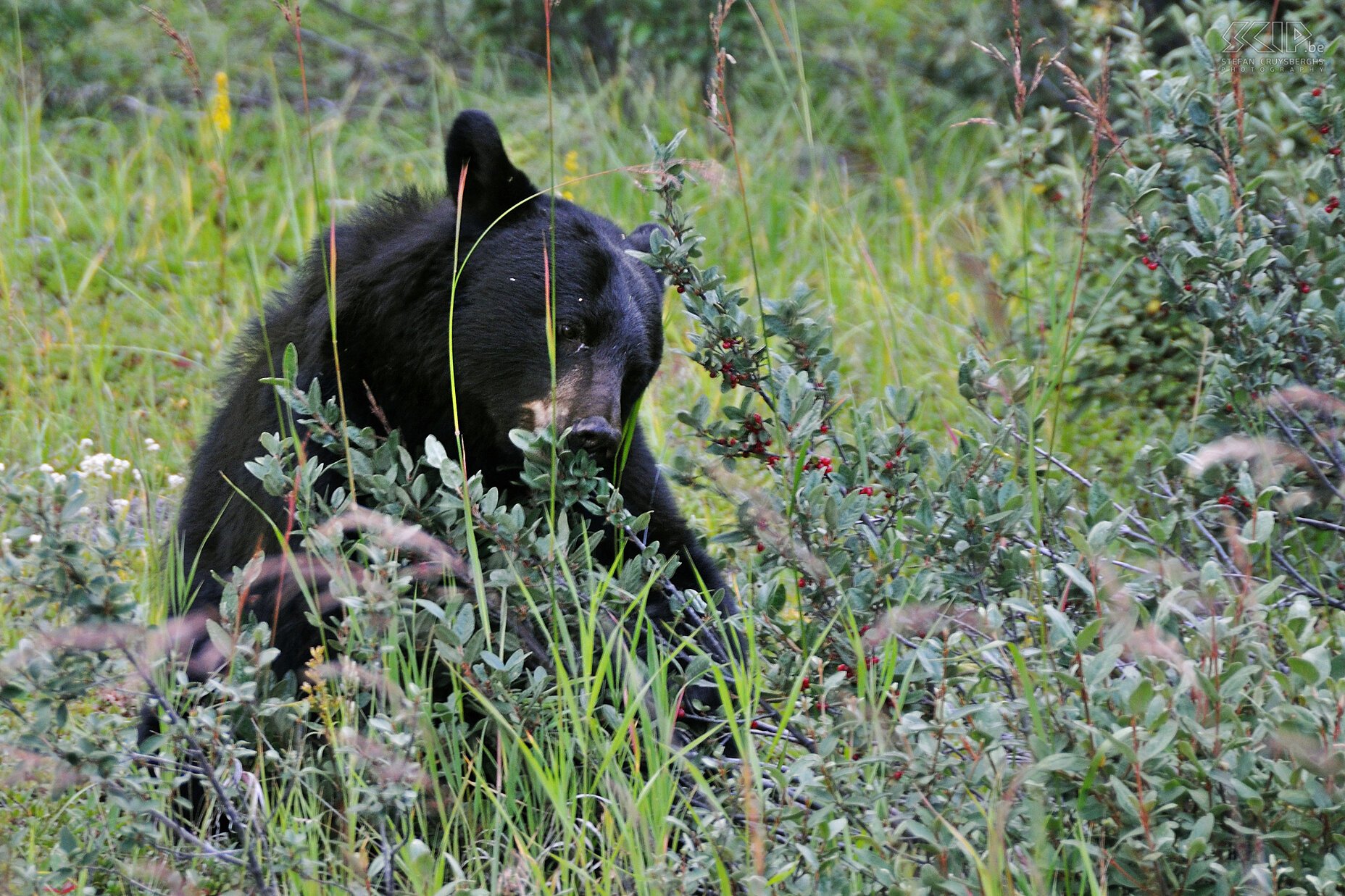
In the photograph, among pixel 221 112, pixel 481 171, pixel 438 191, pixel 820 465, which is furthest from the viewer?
pixel 221 112

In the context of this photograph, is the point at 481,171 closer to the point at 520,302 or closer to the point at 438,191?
the point at 520,302

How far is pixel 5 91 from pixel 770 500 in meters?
5.52

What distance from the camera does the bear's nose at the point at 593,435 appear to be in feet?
8.35

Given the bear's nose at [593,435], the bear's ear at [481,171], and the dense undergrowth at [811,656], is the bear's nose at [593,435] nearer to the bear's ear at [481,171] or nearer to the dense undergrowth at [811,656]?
the dense undergrowth at [811,656]

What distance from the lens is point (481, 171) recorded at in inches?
109

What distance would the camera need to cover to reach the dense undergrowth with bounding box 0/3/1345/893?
179 cm

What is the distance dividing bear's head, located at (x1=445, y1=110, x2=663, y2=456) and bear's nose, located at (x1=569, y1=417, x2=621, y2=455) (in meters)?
0.17

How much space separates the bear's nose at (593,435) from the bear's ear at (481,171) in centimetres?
50

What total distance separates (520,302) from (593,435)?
1.45 feet

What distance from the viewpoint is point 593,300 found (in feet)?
9.35

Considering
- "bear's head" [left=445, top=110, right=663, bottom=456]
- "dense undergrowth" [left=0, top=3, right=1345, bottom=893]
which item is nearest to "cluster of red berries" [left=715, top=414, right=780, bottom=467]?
"dense undergrowth" [left=0, top=3, right=1345, bottom=893]

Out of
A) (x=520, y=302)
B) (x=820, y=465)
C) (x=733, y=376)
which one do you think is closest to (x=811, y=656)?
(x=820, y=465)

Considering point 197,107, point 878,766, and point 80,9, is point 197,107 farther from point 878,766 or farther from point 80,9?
point 878,766

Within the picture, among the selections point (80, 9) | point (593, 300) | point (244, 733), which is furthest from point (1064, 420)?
point (80, 9)
